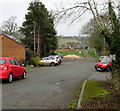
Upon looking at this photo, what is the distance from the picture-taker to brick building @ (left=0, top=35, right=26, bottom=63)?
38150mm

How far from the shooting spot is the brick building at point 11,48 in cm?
3815

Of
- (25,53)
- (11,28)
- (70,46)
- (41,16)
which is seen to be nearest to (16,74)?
(25,53)

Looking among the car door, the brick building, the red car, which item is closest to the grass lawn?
the red car

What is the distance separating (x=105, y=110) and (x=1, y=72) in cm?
761

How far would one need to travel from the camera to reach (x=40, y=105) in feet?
22.0

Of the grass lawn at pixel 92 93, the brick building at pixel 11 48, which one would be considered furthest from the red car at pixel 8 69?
the brick building at pixel 11 48

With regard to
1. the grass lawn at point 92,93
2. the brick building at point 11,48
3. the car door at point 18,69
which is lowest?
the grass lawn at point 92,93

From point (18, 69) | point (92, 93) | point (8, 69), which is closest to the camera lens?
point (92, 93)

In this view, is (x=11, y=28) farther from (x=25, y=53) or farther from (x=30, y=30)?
(x=25, y=53)

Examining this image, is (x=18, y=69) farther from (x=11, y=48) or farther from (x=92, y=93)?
(x=11, y=48)

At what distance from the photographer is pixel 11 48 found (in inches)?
1523

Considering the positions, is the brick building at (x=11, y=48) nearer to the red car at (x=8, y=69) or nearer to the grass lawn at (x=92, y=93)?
the red car at (x=8, y=69)

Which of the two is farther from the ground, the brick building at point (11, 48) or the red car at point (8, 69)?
the brick building at point (11, 48)

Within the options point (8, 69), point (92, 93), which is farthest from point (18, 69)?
point (92, 93)
